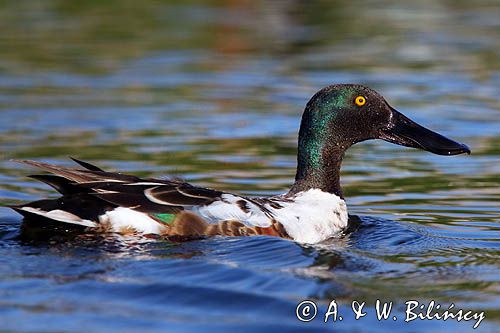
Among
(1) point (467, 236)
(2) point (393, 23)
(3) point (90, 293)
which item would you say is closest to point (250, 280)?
(3) point (90, 293)

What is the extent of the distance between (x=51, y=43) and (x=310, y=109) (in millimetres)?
10319

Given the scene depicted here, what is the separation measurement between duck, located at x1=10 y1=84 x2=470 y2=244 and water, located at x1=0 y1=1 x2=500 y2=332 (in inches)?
5.2

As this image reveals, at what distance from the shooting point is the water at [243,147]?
6.24 metres

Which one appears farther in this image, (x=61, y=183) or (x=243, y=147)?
(x=243, y=147)

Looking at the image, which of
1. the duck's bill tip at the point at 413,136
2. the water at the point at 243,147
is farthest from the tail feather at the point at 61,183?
the duck's bill tip at the point at 413,136

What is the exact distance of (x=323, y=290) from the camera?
253 inches

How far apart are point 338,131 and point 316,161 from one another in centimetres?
28

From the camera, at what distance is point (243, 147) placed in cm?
1148

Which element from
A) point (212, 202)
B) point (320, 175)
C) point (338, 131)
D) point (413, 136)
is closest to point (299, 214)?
point (320, 175)

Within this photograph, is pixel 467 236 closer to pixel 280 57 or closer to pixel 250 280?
pixel 250 280

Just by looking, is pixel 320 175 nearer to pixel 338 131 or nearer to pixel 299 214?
pixel 338 131

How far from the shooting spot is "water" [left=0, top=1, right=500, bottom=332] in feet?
20.5

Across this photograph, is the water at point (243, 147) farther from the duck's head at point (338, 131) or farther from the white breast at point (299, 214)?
the duck's head at point (338, 131)

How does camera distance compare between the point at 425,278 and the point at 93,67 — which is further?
→ the point at 93,67
